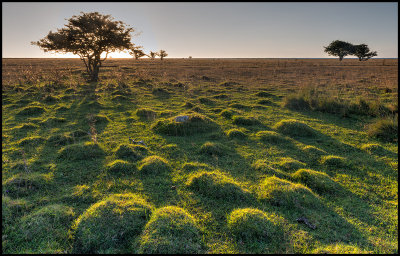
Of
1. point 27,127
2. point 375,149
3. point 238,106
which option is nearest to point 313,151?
point 375,149

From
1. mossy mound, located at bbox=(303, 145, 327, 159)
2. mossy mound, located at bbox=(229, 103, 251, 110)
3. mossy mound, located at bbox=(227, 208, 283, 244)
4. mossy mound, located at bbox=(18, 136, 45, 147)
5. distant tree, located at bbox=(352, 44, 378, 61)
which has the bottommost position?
mossy mound, located at bbox=(227, 208, 283, 244)

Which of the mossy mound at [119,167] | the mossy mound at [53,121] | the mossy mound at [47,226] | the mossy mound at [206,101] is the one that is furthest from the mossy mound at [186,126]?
the mossy mound at [47,226]

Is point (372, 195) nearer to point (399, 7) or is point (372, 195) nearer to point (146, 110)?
point (399, 7)

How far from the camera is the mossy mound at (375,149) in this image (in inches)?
276

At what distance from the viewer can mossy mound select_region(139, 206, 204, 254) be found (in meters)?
3.24

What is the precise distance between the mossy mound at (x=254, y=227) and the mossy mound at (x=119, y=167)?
3168 millimetres

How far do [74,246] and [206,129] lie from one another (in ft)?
21.3

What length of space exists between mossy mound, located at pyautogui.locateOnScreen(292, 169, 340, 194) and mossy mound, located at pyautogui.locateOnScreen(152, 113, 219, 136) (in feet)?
14.5

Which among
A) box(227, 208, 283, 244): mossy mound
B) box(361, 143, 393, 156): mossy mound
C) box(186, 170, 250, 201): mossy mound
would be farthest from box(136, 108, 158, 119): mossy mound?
box(361, 143, 393, 156): mossy mound

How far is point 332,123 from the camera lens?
10.3m

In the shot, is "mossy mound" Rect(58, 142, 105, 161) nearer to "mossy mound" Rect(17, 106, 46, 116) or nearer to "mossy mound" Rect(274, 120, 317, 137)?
"mossy mound" Rect(17, 106, 46, 116)

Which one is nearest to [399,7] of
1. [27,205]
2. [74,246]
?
[74,246]

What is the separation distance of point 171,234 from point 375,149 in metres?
7.57

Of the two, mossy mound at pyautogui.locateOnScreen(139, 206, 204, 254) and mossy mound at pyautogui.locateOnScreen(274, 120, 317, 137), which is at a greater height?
mossy mound at pyautogui.locateOnScreen(274, 120, 317, 137)
